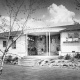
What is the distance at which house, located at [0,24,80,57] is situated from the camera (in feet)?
72.8

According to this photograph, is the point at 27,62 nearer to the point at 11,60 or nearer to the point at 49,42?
the point at 11,60

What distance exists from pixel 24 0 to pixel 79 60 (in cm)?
1151

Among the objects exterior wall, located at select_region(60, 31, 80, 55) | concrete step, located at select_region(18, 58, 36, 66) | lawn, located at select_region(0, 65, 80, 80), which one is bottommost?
lawn, located at select_region(0, 65, 80, 80)

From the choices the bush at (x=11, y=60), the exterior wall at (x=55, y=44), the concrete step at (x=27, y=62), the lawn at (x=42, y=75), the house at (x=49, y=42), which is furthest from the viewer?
the exterior wall at (x=55, y=44)

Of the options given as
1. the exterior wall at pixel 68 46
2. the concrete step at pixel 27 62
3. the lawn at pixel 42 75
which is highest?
the exterior wall at pixel 68 46

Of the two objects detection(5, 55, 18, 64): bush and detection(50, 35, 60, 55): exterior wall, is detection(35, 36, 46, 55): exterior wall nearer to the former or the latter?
detection(50, 35, 60, 55): exterior wall

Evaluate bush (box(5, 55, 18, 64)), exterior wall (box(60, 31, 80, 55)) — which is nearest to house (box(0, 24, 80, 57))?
exterior wall (box(60, 31, 80, 55))

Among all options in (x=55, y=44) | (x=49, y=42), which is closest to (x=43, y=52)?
(x=55, y=44)

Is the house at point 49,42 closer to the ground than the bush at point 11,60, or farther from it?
farther from it

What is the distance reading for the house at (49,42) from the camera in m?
22.2

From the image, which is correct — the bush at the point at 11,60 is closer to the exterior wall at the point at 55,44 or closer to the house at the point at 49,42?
the house at the point at 49,42

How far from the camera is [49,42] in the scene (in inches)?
887

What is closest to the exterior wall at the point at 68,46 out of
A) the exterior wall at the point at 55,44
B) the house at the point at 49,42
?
the house at the point at 49,42

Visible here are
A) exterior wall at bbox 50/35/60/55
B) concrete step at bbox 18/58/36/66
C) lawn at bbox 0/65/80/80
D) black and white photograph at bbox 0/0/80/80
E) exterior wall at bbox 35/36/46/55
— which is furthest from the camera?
exterior wall at bbox 35/36/46/55
